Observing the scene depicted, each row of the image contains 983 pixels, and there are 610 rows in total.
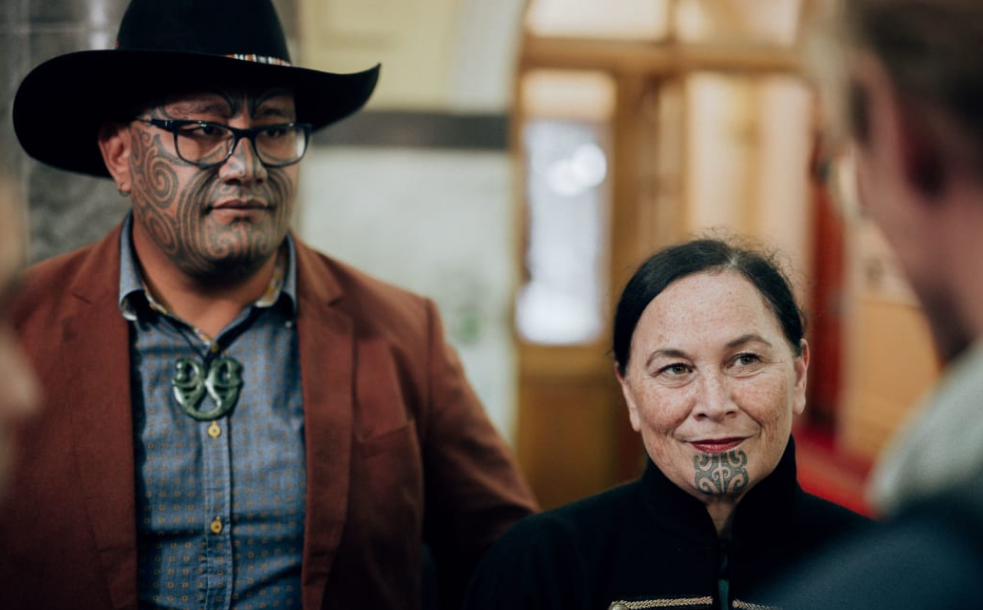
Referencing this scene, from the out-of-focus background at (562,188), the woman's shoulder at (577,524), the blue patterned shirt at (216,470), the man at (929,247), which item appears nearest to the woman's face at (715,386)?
the woman's shoulder at (577,524)

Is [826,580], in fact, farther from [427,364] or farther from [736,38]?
[736,38]

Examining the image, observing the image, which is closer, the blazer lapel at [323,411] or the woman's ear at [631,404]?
the woman's ear at [631,404]


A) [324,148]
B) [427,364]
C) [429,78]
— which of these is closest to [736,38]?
[429,78]

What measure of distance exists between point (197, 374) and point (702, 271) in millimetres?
881

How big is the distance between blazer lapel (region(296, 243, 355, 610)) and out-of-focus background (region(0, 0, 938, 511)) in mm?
480

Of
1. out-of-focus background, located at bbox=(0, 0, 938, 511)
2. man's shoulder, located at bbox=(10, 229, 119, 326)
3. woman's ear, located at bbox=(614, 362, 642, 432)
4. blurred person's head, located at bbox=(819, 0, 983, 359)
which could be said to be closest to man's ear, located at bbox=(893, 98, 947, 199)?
blurred person's head, located at bbox=(819, 0, 983, 359)

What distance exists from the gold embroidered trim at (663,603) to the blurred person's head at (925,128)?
73 cm

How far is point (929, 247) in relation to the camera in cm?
66

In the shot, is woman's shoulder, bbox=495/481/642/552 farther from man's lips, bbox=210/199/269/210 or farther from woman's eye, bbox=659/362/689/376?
man's lips, bbox=210/199/269/210

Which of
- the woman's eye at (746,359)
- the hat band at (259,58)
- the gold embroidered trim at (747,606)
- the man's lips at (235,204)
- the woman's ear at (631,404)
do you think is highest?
Result: the hat band at (259,58)

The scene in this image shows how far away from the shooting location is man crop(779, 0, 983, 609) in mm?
581

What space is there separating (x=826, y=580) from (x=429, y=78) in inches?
120

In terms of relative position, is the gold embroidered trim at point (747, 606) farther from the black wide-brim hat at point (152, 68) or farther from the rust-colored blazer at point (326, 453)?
the black wide-brim hat at point (152, 68)

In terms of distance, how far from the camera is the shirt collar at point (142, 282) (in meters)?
1.58
